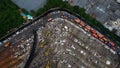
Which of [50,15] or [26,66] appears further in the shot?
[50,15]

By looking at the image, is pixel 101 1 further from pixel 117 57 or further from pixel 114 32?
pixel 117 57

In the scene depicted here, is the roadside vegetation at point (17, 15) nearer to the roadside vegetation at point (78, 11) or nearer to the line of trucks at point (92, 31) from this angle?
the roadside vegetation at point (78, 11)

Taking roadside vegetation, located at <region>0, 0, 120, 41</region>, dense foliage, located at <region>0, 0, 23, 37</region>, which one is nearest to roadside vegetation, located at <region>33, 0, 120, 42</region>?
roadside vegetation, located at <region>0, 0, 120, 41</region>

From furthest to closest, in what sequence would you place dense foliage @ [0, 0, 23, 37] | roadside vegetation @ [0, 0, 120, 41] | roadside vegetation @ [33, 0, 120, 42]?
1. roadside vegetation @ [33, 0, 120, 42]
2. roadside vegetation @ [0, 0, 120, 41]
3. dense foliage @ [0, 0, 23, 37]

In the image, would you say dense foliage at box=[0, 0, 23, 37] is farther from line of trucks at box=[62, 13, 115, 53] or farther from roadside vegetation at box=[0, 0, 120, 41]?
line of trucks at box=[62, 13, 115, 53]

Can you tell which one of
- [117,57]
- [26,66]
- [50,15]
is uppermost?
[50,15]

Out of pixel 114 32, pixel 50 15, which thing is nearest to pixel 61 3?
pixel 50 15

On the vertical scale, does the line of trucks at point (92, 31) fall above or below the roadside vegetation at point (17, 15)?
below

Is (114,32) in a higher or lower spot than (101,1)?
lower

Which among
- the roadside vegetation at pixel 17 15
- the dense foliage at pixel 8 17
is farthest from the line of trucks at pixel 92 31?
the dense foliage at pixel 8 17
